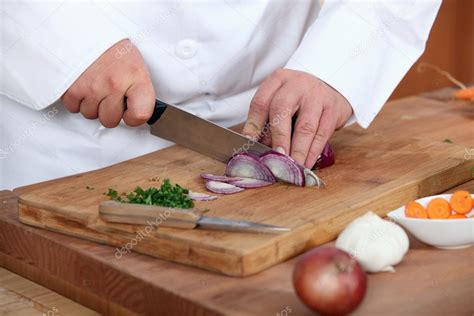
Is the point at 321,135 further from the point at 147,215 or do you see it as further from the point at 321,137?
the point at 147,215

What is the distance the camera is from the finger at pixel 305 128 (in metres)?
Result: 1.64

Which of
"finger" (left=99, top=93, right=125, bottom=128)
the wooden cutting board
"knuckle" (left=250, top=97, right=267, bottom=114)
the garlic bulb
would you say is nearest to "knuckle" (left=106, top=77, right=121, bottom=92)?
"finger" (left=99, top=93, right=125, bottom=128)

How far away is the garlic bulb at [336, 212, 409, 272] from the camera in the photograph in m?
1.21

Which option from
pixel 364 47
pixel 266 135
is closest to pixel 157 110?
pixel 266 135

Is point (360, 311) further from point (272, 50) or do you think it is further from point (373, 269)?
point (272, 50)

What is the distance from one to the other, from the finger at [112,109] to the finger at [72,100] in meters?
0.05

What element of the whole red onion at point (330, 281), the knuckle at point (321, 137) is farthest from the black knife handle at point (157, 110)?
the whole red onion at point (330, 281)

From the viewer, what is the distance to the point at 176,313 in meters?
1.19

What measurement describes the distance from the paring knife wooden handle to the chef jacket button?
1.71 ft

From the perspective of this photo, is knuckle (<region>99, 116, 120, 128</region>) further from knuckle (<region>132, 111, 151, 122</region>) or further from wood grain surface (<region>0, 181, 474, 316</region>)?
wood grain surface (<region>0, 181, 474, 316</region>)

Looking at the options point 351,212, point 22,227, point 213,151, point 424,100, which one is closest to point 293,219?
point 351,212

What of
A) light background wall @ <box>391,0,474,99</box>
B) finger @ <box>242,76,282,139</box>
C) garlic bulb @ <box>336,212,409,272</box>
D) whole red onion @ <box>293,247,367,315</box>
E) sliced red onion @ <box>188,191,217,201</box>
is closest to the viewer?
whole red onion @ <box>293,247,367,315</box>

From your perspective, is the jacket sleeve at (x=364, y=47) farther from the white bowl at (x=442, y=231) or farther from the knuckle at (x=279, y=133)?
the white bowl at (x=442, y=231)

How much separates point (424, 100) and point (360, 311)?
1.30m
